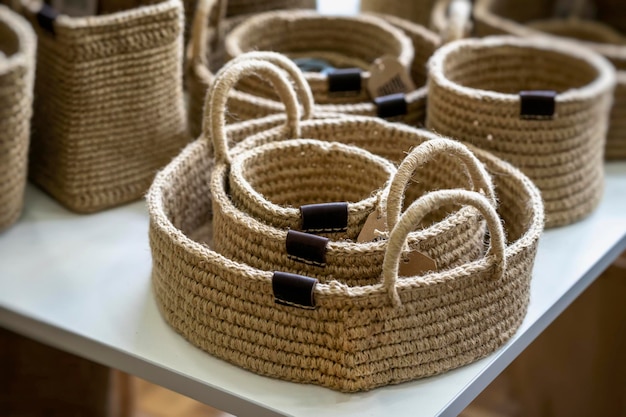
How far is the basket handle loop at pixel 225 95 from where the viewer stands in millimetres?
1043

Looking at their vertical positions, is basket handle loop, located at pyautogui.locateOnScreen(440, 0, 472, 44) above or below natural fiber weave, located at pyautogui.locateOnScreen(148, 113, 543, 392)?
above

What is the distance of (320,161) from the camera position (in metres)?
1.10

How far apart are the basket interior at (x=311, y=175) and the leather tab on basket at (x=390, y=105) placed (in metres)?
0.15

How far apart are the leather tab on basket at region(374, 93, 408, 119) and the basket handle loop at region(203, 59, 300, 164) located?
145 mm

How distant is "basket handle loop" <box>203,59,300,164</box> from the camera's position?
1043mm

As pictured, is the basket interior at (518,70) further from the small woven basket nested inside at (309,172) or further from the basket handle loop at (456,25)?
the small woven basket nested inside at (309,172)

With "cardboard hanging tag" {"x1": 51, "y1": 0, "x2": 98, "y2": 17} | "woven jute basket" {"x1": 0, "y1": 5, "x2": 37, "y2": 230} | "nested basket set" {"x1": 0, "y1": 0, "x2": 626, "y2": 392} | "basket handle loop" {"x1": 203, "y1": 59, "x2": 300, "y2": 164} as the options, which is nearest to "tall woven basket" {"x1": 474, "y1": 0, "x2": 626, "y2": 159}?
"nested basket set" {"x1": 0, "y1": 0, "x2": 626, "y2": 392}

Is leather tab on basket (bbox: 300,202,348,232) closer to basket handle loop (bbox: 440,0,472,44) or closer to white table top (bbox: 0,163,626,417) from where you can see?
white table top (bbox: 0,163,626,417)

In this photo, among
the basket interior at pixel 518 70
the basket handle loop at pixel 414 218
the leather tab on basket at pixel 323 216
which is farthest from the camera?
the basket interior at pixel 518 70

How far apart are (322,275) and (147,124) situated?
0.42 meters

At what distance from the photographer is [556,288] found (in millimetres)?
1070

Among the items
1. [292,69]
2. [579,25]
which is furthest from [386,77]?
[579,25]

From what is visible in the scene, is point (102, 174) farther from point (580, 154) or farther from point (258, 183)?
point (580, 154)

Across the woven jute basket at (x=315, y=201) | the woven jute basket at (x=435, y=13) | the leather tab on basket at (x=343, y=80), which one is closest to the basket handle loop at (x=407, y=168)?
the woven jute basket at (x=315, y=201)
